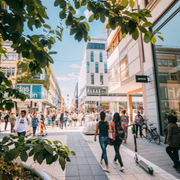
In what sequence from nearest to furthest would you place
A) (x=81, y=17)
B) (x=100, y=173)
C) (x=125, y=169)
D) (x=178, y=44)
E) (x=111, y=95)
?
(x=81, y=17)
(x=100, y=173)
(x=125, y=169)
(x=178, y=44)
(x=111, y=95)

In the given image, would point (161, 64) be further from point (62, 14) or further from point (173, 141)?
point (62, 14)

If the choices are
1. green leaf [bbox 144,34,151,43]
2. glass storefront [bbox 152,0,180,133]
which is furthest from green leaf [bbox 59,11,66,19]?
glass storefront [bbox 152,0,180,133]

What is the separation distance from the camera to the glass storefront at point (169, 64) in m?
7.39

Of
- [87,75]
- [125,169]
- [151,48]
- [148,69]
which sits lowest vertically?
[125,169]

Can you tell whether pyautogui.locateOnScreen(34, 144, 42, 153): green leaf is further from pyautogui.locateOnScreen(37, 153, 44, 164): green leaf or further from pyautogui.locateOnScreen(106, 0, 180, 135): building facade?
pyautogui.locateOnScreen(106, 0, 180, 135): building facade

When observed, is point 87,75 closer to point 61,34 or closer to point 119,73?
point 119,73

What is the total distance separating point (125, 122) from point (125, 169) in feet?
12.7

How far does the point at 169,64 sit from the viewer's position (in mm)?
8148

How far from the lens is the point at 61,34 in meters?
2.42

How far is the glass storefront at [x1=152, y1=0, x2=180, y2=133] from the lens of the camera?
7.39 m

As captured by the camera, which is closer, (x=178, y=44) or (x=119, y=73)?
(x=178, y=44)

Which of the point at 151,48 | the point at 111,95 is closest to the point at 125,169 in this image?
the point at 151,48

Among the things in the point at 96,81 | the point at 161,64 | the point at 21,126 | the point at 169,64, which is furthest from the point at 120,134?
the point at 96,81

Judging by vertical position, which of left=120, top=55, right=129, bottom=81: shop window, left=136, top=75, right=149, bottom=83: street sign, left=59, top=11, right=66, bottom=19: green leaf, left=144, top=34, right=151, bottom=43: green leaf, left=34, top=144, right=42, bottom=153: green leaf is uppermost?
left=120, top=55, right=129, bottom=81: shop window
